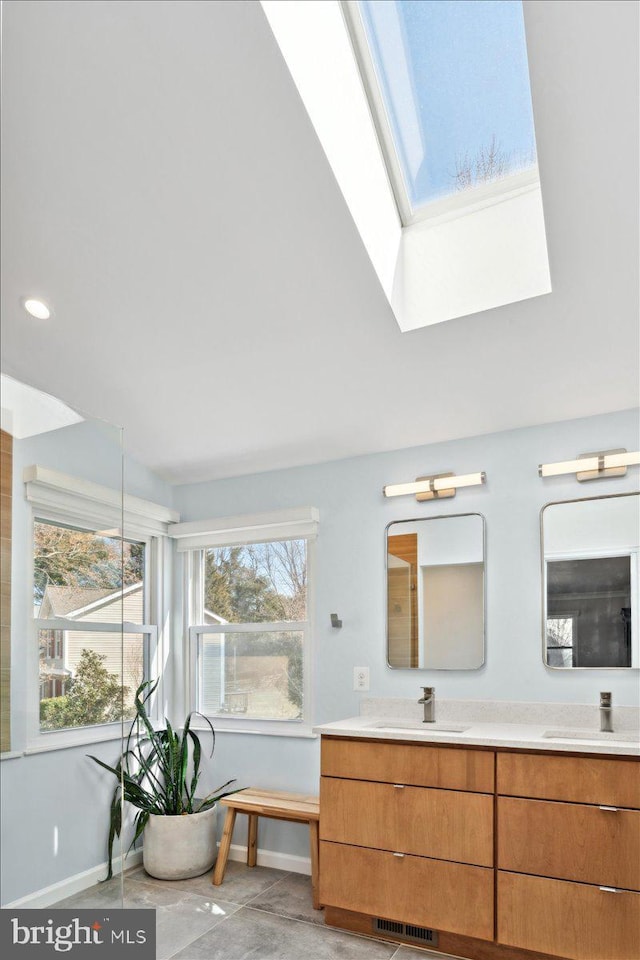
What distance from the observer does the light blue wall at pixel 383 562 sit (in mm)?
2961

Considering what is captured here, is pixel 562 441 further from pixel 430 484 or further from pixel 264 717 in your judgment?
pixel 264 717

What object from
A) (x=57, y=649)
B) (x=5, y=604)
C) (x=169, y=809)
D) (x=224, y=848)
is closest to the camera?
(x=5, y=604)

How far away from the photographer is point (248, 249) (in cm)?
245

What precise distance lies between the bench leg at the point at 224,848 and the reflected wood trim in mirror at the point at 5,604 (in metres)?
2.59

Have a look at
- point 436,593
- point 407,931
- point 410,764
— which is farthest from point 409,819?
point 436,593

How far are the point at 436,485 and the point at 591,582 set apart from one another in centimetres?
81

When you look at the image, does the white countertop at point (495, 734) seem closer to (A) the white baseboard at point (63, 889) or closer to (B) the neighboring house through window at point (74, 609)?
(B) the neighboring house through window at point (74, 609)

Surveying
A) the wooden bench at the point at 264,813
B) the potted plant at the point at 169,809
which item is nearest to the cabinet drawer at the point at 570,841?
the wooden bench at the point at 264,813

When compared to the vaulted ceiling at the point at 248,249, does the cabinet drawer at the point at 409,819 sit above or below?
below

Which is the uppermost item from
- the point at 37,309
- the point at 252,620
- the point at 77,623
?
the point at 37,309

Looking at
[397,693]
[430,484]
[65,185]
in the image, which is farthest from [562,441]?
[65,185]

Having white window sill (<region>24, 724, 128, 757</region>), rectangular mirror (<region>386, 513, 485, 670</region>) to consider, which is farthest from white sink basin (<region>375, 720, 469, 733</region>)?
white window sill (<region>24, 724, 128, 757</region>)

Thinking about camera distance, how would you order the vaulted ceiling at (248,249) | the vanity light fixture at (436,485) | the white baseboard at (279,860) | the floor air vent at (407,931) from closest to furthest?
the vaulted ceiling at (248,249) → the floor air vent at (407,931) → the vanity light fixture at (436,485) → the white baseboard at (279,860)

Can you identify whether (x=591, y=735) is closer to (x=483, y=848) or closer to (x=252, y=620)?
(x=483, y=848)
